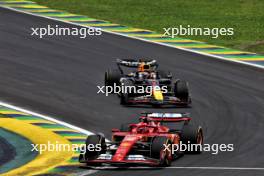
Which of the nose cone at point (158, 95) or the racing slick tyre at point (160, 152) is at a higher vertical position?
the nose cone at point (158, 95)

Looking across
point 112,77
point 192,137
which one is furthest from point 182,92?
point 192,137

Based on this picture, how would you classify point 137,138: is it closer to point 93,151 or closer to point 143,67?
point 93,151

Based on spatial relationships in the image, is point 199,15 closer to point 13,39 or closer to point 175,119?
point 13,39

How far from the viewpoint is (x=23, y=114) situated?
108 feet

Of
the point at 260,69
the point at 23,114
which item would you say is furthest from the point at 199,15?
the point at 23,114

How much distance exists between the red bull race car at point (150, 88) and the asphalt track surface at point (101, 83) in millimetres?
397

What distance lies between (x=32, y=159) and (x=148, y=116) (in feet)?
11.3

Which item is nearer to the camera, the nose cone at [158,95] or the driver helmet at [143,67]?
the nose cone at [158,95]

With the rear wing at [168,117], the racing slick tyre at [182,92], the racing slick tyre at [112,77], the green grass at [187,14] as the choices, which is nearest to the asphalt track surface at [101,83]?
the racing slick tyre at [182,92]

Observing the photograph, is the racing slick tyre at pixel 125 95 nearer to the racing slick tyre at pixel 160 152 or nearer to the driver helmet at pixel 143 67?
the driver helmet at pixel 143 67

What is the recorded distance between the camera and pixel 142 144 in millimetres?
26266

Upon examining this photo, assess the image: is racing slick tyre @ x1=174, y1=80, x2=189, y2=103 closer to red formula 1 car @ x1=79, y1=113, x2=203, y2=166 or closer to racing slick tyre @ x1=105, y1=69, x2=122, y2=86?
racing slick tyre @ x1=105, y1=69, x2=122, y2=86

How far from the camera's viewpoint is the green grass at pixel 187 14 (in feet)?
150

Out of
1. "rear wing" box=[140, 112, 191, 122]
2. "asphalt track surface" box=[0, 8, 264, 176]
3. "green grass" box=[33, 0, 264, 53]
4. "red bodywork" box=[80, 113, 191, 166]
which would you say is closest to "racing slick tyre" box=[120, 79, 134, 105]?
"asphalt track surface" box=[0, 8, 264, 176]
